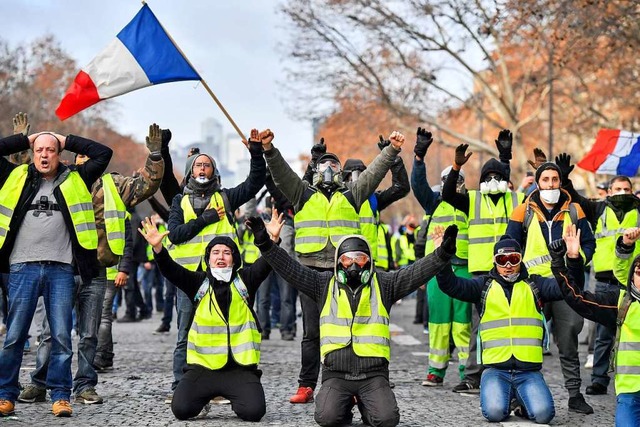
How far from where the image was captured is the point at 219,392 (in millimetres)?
9312

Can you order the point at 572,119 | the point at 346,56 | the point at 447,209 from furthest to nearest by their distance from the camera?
the point at 572,119
the point at 346,56
the point at 447,209

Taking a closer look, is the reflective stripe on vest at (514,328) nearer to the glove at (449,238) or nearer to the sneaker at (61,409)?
the glove at (449,238)

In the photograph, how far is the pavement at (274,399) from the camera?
9.27m

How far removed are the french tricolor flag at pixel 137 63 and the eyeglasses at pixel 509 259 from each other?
4.07 meters

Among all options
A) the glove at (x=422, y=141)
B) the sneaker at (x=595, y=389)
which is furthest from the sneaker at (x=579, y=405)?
the glove at (x=422, y=141)

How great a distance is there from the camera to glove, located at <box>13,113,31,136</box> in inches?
380

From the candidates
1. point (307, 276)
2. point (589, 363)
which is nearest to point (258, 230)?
point (307, 276)

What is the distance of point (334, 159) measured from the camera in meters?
10.6

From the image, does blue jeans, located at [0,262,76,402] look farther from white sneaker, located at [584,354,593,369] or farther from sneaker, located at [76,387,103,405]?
white sneaker, located at [584,354,593,369]

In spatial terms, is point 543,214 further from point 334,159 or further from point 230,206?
point 230,206

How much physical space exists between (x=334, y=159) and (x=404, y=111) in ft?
98.9

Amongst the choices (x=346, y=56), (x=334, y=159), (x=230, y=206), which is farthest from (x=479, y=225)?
(x=346, y=56)

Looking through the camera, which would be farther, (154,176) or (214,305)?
(154,176)

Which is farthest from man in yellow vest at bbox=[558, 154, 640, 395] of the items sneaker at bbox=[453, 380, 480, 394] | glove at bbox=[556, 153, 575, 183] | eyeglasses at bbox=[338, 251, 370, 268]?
eyeglasses at bbox=[338, 251, 370, 268]
